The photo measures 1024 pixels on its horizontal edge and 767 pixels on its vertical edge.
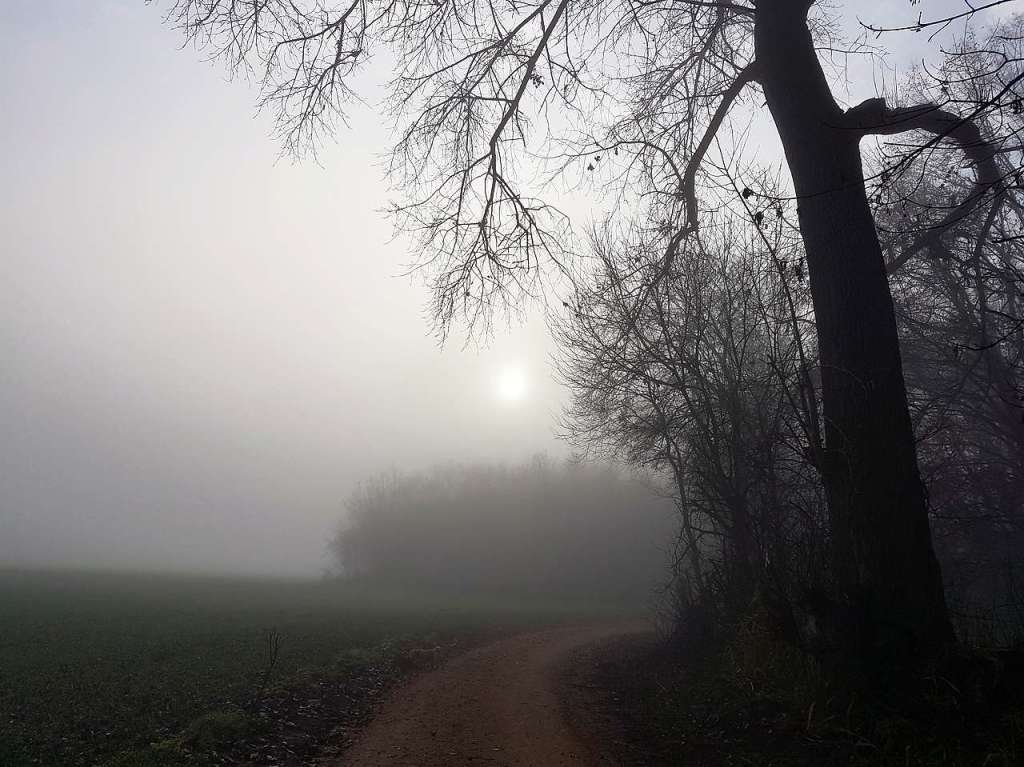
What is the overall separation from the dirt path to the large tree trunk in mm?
3609

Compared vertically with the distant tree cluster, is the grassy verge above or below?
below

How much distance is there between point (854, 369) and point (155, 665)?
43.1ft

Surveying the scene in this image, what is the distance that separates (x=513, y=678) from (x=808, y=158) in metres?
10.4

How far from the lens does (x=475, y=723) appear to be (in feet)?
28.4

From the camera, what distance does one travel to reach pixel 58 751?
23.2ft

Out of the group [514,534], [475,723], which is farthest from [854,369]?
[514,534]

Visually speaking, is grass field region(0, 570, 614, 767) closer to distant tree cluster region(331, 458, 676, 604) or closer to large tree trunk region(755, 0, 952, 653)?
large tree trunk region(755, 0, 952, 653)

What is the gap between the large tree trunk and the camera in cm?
555

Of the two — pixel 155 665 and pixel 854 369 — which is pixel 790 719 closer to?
pixel 854 369

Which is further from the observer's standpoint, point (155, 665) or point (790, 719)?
point (155, 665)

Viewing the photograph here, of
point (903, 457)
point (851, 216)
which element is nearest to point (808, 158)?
point (851, 216)

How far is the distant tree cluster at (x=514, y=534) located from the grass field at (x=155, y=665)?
82.2ft

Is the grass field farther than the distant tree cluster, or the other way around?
the distant tree cluster

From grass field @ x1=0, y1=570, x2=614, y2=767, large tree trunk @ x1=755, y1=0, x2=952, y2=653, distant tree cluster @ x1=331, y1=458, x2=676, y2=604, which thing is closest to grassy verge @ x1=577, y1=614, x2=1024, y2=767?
large tree trunk @ x1=755, y1=0, x2=952, y2=653
